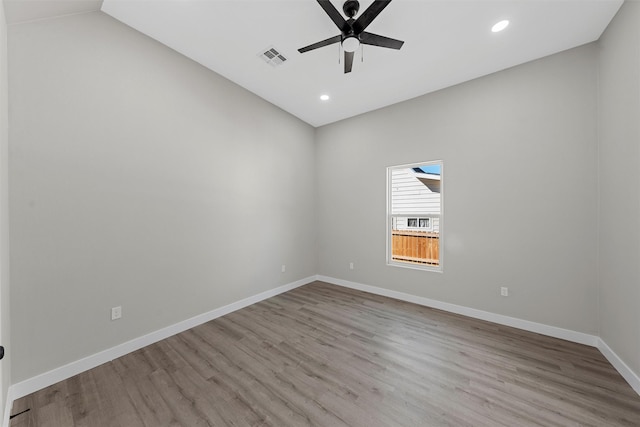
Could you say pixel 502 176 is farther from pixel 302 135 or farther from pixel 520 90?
pixel 302 135

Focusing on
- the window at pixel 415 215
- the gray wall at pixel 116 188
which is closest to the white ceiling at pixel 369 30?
the gray wall at pixel 116 188

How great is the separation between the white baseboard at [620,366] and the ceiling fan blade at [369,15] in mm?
3457

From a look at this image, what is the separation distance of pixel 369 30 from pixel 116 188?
300 centimetres

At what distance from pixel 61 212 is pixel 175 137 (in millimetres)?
1253

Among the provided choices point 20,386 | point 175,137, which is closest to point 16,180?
point 175,137

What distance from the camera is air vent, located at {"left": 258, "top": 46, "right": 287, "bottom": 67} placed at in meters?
2.57

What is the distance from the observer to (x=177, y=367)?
206cm

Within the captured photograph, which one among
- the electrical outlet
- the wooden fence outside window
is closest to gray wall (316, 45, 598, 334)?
the wooden fence outside window

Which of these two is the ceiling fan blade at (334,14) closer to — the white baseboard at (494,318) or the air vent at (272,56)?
the air vent at (272,56)

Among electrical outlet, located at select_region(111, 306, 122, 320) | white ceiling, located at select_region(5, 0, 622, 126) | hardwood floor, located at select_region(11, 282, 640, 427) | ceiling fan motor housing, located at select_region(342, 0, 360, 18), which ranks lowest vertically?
hardwood floor, located at select_region(11, 282, 640, 427)

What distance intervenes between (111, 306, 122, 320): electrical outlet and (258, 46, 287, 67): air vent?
122 inches

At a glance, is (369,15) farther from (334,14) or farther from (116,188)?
(116,188)

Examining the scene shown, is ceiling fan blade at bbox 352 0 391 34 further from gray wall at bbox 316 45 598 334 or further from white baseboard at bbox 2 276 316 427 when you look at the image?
white baseboard at bbox 2 276 316 427

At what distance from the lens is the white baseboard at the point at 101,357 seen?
1699 millimetres
